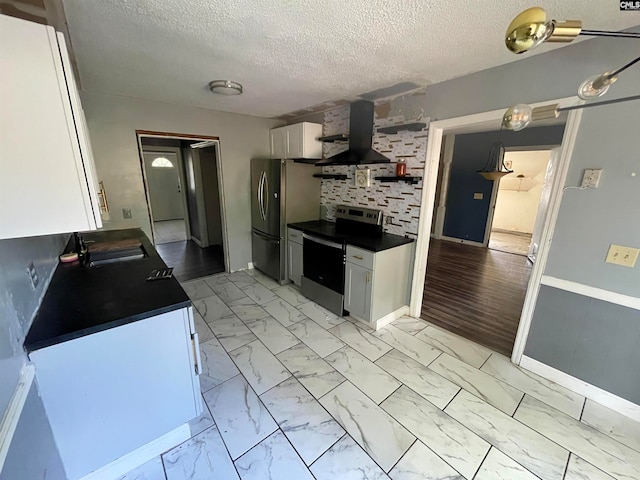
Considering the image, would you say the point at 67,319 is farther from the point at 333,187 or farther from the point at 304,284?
the point at 333,187

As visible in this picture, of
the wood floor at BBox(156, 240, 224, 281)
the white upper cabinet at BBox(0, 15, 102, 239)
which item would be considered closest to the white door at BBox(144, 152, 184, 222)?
the wood floor at BBox(156, 240, 224, 281)

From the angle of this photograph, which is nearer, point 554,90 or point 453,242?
point 554,90

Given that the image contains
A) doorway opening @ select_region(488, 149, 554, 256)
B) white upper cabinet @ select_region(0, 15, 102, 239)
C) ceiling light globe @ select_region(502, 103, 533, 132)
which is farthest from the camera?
doorway opening @ select_region(488, 149, 554, 256)

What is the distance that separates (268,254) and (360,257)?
5.75 ft

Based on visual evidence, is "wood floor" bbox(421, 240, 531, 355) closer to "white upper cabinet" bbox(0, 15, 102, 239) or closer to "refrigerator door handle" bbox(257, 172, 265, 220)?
"refrigerator door handle" bbox(257, 172, 265, 220)

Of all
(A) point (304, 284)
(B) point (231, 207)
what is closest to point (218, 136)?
(B) point (231, 207)

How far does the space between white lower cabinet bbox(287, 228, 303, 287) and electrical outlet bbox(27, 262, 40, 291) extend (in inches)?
95.7

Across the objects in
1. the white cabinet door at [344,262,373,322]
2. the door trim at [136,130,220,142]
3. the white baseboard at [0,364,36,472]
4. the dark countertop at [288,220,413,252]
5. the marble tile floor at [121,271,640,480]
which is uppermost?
the door trim at [136,130,220,142]

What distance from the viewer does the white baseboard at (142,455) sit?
1.38 metres

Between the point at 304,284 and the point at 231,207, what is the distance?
1699 mm

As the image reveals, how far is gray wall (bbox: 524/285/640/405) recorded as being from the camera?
1.78m

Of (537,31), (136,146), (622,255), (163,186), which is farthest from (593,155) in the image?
(163,186)

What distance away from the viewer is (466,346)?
2521 millimetres

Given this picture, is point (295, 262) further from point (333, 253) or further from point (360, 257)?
point (360, 257)
